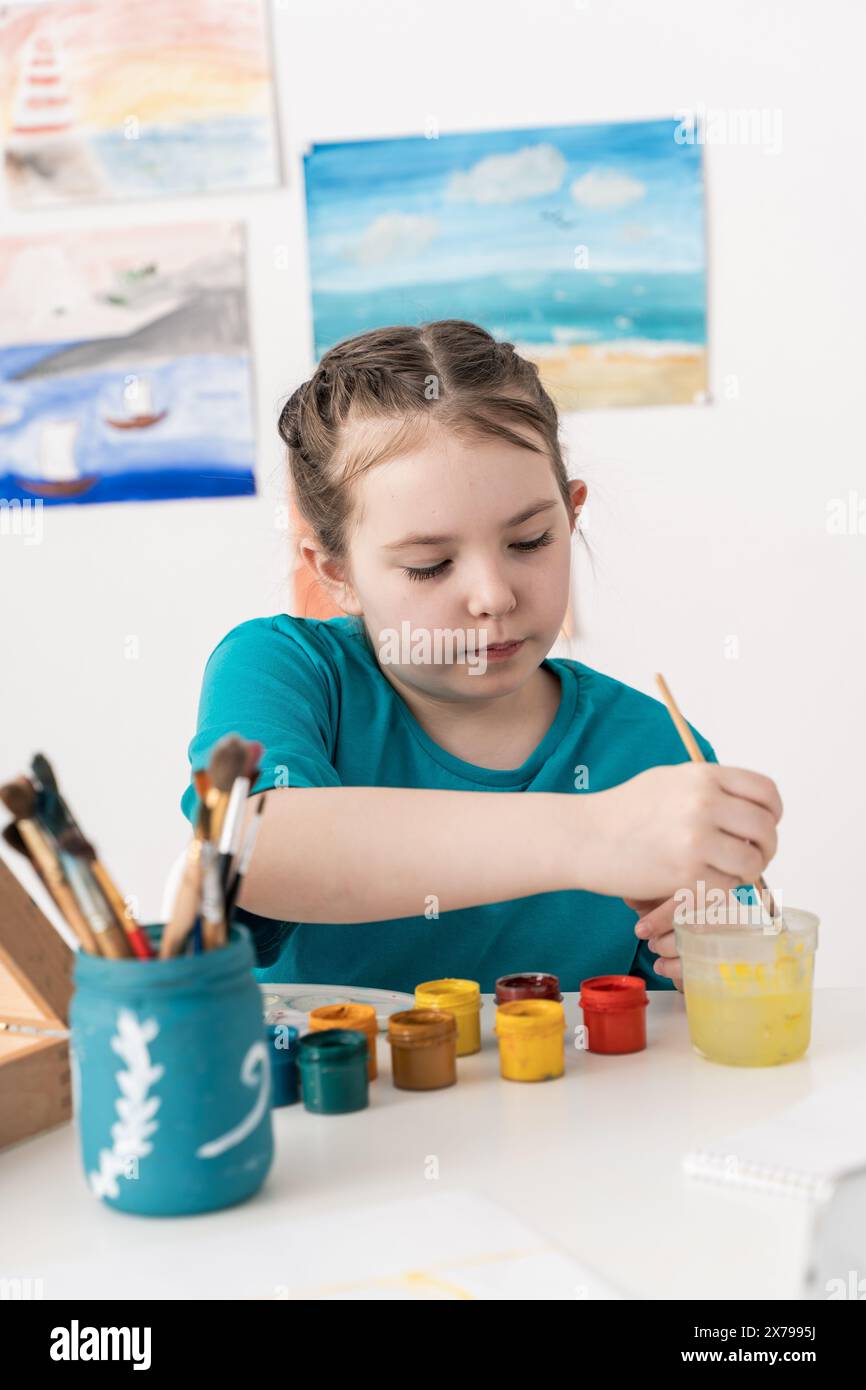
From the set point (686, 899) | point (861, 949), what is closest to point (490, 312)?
point (861, 949)

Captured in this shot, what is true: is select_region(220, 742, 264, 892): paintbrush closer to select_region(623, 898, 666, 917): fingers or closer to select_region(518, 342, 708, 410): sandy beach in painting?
select_region(623, 898, 666, 917): fingers

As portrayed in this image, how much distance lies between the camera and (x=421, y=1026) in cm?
70

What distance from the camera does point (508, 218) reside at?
211 cm

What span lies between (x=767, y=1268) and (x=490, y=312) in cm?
181

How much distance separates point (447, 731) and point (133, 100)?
1.47 metres

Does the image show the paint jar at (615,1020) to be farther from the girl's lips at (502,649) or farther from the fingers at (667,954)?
the girl's lips at (502,649)

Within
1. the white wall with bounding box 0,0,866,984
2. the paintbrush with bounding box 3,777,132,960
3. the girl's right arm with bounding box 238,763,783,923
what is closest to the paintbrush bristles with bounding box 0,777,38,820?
the paintbrush with bounding box 3,777,132,960

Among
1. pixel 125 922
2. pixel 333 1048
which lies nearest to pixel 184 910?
pixel 125 922

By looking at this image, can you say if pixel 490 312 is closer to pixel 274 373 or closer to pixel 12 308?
pixel 274 373

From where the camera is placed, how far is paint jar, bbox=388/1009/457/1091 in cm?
69

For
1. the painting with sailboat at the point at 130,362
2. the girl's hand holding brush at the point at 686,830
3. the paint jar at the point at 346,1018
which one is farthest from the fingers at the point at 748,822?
the painting with sailboat at the point at 130,362

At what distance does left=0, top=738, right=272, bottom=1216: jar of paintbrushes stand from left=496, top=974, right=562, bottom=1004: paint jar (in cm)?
23

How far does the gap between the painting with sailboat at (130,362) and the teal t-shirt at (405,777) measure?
1126mm

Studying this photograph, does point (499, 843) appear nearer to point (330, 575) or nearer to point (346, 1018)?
point (346, 1018)
